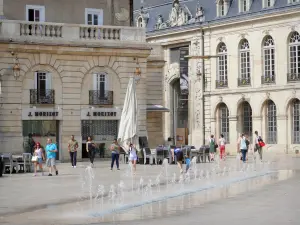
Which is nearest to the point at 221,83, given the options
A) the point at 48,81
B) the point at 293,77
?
the point at 293,77

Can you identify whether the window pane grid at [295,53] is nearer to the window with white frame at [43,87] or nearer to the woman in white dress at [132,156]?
the window with white frame at [43,87]

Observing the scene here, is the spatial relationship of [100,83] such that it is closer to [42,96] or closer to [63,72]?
[63,72]

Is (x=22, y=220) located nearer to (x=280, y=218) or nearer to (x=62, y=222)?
(x=62, y=222)

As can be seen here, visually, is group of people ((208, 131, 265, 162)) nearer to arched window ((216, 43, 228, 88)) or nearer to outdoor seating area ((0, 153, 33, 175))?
outdoor seating area ((0, 153, 33, 175))

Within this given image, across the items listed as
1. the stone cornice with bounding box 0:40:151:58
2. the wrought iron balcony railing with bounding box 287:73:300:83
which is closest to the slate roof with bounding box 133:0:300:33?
the wrought iron balcony railing with bounding box 287:73:300:83

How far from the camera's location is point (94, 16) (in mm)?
39312

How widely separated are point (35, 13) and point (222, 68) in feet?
84.1

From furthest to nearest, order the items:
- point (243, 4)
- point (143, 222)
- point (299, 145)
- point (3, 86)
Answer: point (243, 4), point (299, 145), point (3, 86), point (143, 222)

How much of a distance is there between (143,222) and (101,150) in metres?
22.7

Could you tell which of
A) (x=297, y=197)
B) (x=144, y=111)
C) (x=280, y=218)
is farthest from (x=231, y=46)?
(x=280, y=218)

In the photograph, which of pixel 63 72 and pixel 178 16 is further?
pixel 178 16

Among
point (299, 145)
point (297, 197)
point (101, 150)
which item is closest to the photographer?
point (297, 197)

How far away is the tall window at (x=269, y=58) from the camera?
56.2 meters

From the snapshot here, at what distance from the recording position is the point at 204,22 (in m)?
61.8
